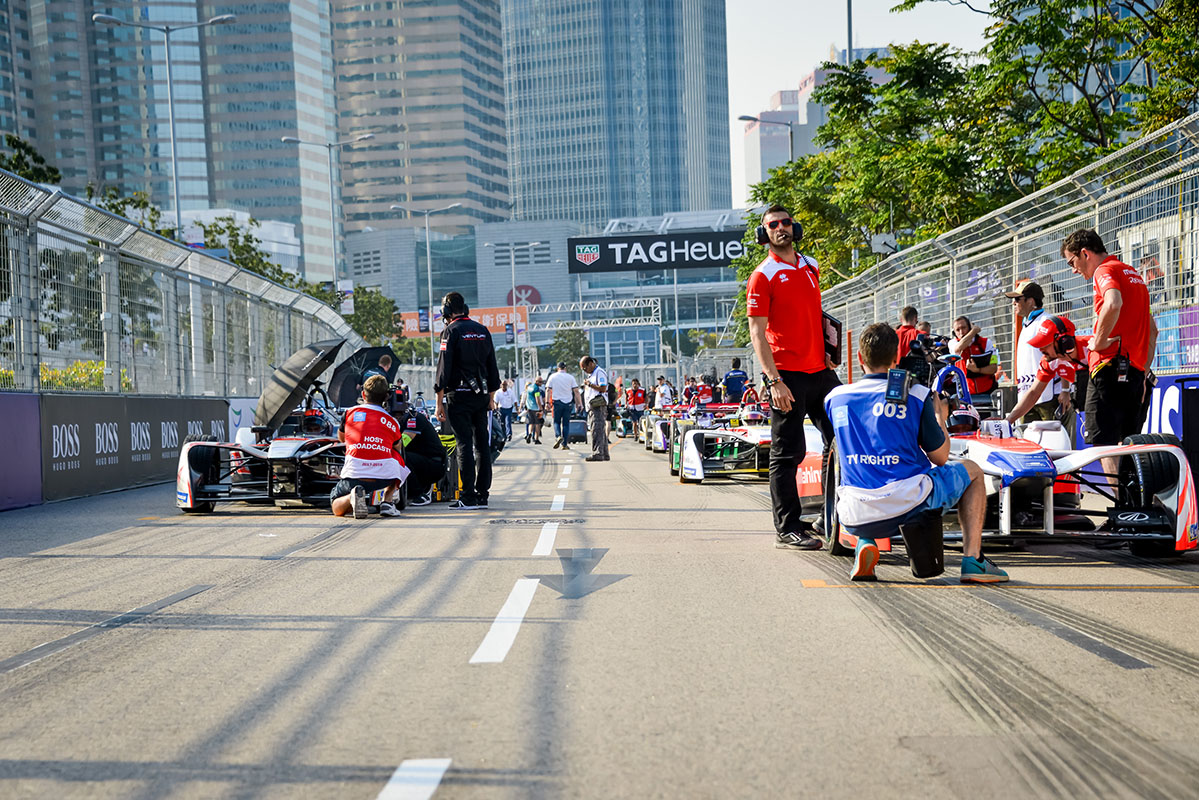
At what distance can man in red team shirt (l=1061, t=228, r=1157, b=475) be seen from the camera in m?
7.59

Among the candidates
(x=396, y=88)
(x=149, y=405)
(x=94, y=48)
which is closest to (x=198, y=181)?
(x=94, y=48)

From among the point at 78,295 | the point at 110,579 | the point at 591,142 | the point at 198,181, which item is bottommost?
the point at 110,579

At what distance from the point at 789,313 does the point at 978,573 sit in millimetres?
2181

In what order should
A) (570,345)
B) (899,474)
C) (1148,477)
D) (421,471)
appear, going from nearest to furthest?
(899,474) < (1148,477) < (421,471) < (570,345)

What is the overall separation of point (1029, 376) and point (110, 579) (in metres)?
7.59

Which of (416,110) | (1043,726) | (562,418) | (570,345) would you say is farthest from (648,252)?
(416,110)

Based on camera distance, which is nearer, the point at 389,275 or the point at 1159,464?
the point at 1159,464

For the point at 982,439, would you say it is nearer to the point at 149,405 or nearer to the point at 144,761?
the point at 144,761

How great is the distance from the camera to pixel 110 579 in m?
7.24

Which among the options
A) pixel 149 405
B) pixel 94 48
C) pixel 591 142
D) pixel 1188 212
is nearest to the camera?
pixel 1188 212

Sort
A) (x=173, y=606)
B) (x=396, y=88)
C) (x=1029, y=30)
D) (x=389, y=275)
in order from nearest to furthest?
(x=173, y=606) < (x=1029, y=30) < (x=389, y=275) < (x=396, y=88)

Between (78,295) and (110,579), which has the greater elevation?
(78,295)

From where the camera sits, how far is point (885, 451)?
6090mm

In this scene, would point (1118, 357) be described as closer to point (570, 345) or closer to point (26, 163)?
point (26, 163)
